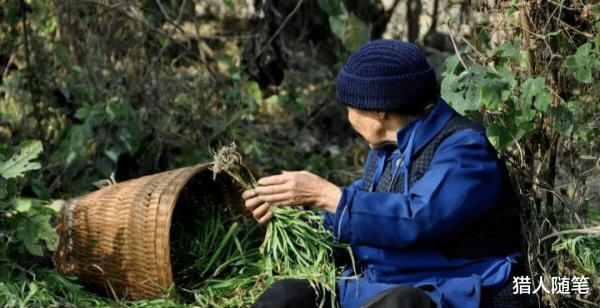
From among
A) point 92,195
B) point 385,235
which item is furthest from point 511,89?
point 92,195

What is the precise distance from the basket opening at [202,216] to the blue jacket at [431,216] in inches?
41.4

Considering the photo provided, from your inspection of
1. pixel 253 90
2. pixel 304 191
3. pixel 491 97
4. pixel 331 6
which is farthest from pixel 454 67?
pixel 253 90

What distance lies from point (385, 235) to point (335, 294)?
40 cm

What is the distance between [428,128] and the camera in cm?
348

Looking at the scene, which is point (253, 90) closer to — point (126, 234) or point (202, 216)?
point (202, 216)

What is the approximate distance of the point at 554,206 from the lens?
4203mm

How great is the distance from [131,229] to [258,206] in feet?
2.31

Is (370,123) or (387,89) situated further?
(370,123)

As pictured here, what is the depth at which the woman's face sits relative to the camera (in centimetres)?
354

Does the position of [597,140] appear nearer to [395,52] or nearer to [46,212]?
[395,52]

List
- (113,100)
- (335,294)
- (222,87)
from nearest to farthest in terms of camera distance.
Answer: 1. (335,294)
2. (113,100)
3. (222,87)

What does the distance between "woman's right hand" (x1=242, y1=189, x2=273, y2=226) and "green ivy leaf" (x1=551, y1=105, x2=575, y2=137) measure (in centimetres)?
107

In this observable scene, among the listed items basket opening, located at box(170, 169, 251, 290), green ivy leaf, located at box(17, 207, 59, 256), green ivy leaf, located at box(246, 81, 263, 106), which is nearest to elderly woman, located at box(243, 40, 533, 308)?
basket opening, located at box(170, 169, 251, 290)

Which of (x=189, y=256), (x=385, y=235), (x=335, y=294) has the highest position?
(x=385, y=235)
